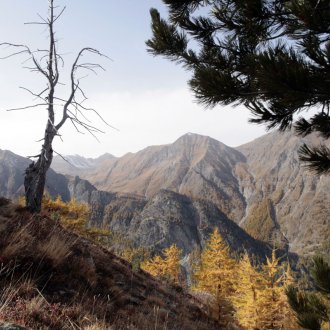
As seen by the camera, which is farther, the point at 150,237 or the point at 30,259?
the point at 150,237

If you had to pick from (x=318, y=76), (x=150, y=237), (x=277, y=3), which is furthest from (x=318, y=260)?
(x=150, y=237)

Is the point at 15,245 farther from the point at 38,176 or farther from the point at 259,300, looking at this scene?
the point at 259,300

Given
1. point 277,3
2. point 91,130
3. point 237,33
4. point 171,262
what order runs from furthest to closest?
1. point 171,262
2. point 91,130
3. point 237,33
4. point 277,3

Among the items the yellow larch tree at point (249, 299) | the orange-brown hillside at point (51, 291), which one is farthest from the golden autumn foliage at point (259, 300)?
the orange-brown hillside at point (51, 291)

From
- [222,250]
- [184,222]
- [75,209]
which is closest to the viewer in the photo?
[222,250]

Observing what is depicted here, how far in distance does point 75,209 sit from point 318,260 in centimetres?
3085

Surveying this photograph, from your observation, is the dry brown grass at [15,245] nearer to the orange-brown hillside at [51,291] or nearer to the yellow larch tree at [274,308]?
the orange-brown hillside at [51,291]

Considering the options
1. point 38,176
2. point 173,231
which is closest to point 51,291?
point 38,176

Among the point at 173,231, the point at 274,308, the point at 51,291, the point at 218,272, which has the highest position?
the point at 51,291

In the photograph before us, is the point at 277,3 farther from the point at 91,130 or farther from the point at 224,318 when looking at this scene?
the point at 224,318

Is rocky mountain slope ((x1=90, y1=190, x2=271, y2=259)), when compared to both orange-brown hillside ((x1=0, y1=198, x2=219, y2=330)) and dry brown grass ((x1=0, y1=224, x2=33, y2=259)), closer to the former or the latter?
orange-brown hillside ((x1=0, y1=198, x2=219, y2=330))

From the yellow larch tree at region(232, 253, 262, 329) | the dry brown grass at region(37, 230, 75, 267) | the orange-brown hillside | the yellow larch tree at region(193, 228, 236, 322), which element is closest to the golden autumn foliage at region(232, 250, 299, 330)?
the yellow larch tree at region(232, 253, 262, 329)

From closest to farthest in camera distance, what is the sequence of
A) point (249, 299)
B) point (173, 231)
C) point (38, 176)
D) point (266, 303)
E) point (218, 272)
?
point (38, 176), point (266, 303), point (249, 299), point (218, 272), point (173, 231)

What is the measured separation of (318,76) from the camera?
3.83 meters
